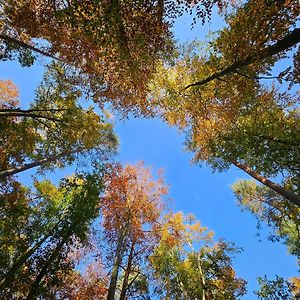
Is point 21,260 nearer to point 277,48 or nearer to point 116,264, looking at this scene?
point 116,264

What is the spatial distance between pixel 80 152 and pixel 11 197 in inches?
122

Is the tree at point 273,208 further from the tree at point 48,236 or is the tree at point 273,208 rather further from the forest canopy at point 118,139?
the tree at point 48,236

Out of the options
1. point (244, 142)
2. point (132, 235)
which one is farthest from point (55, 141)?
point (244, 142)

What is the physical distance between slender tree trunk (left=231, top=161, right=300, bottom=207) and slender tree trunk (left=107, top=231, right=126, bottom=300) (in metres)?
5.41

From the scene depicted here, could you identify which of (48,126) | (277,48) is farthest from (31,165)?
(277,48)

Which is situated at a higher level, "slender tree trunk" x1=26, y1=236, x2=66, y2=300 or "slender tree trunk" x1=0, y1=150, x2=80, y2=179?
"slender tree trunk" x1=0, y1=150, x2=80, y2=179

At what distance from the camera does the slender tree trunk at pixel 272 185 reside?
8.20 meters

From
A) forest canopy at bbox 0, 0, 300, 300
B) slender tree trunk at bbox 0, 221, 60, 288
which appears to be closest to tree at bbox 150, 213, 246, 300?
forest canopy at bbox 0, 0, 300, 300

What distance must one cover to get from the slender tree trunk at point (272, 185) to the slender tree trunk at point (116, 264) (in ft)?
17.8

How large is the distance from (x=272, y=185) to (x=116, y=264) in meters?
5.89

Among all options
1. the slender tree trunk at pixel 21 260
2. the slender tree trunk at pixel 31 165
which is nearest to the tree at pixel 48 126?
the slender tree trunk at pixel 31 165

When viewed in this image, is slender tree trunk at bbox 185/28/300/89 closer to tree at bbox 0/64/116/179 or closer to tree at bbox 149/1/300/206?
tree at bbox 149/1/300/206

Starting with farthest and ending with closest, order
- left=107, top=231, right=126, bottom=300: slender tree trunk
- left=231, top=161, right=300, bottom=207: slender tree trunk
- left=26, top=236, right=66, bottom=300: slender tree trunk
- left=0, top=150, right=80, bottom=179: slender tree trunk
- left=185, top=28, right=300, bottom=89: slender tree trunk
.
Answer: left=0, top=150, right=80, bottom=179: slender tree trunk
left=107, top=231, right=126, bottom=300: slender tree trunk
left=231, top=161, right=300, bottom=207: slender tree trunk
left=26, top=236, right=66, bottom=300: slender tree trunk
left=185, top=28, right=300, bottom=89: slender tree trunk

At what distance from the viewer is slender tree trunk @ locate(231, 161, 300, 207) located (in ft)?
26.9
